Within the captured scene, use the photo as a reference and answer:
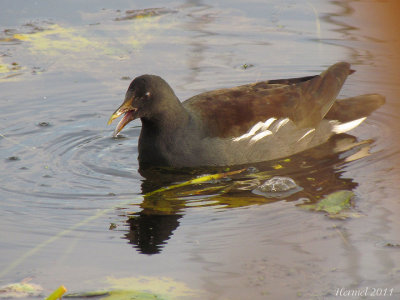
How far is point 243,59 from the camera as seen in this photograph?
8.52 metres

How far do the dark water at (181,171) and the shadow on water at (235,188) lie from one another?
0.02 metres

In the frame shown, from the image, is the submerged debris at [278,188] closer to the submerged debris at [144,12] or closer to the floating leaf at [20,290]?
the floating leaf at [20,290]

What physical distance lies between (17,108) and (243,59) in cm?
272

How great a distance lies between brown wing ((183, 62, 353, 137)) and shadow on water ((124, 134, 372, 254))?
1.17ft

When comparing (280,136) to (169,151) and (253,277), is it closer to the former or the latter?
(169,151)

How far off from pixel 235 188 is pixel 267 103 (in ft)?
3.76

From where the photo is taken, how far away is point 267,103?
6.55 m

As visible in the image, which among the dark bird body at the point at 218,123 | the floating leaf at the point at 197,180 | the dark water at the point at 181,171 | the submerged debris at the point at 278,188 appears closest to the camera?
the dark water at the point at 181,171

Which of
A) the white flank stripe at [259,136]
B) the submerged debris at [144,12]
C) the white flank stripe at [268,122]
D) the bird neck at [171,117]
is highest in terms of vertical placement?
the submerged debris at [144,12]

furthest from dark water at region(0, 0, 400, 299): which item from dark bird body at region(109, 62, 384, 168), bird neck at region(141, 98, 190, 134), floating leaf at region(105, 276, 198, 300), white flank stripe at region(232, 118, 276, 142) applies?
bird neck at region(141, 98, 190, 134)

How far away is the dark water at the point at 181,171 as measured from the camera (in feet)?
13.7

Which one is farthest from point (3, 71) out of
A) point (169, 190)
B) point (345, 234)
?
point (345, 234)

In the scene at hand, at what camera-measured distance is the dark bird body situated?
629cm

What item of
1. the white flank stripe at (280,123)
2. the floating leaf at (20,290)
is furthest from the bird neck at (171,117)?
the floating leaf at (20,290)
